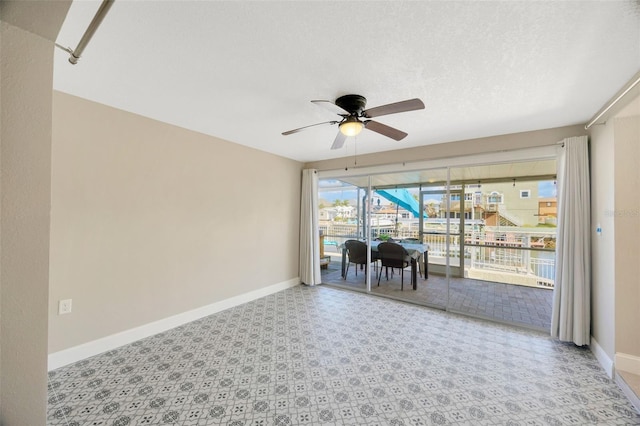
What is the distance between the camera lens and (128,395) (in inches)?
77.7

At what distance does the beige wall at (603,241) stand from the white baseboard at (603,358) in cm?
3

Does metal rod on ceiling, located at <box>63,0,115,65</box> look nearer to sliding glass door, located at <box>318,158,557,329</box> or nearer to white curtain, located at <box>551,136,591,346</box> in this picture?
sliding glass door, located at <box>318,158,557,329</box>

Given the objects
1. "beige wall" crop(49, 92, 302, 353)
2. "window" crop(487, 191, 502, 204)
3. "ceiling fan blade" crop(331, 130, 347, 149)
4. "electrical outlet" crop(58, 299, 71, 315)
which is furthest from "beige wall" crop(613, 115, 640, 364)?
"electrical outlet" crop(58, 299, 71, 315)

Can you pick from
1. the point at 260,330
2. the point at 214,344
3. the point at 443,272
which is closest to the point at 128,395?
the point at 214,344

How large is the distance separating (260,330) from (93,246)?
194 centimetres

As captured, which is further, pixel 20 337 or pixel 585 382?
pixel 585 382

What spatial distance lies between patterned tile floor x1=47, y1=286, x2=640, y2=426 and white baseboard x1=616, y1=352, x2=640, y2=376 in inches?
7.0

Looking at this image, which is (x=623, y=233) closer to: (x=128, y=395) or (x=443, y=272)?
(x=443, y=272)

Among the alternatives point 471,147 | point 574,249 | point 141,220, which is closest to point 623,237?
point 574,249

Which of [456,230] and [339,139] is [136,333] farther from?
[456,230]

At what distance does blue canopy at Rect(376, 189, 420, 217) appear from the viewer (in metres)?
4.93

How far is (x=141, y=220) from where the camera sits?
2898mm

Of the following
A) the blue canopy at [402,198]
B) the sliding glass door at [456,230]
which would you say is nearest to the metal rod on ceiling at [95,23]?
→ the sliding glass door at [456,230]

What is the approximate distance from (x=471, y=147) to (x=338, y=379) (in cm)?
335
